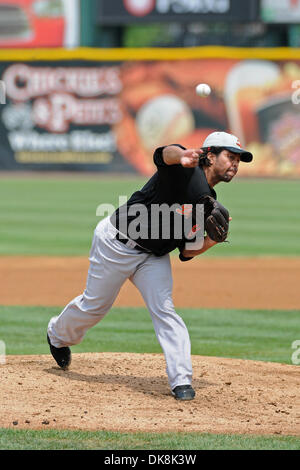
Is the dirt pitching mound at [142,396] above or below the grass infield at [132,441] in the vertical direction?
below

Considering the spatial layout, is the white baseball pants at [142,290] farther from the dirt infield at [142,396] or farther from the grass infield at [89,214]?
the grass infield at [89,214]

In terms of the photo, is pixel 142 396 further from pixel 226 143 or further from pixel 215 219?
pixel 226 143

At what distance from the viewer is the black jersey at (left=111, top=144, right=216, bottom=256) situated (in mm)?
5090

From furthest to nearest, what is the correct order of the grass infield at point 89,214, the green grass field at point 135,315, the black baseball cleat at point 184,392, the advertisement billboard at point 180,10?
the advertisement billboard at point 180,10 < the grass infield at point 89,214 < the black baseball cleat at point 184,392 < the green grass field at point 135,315

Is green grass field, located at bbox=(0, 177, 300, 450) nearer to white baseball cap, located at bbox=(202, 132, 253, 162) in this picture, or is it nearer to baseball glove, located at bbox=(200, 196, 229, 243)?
baseball glove, located at bbox=(200, 196, 229, 243)

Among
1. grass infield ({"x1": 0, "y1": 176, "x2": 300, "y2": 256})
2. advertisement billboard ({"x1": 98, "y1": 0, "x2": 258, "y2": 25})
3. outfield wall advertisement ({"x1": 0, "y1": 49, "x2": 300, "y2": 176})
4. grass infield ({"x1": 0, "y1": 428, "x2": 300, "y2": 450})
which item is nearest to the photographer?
grass infield ({"x1": 0, "y1": 428, "x2": 300, "y2": 450})

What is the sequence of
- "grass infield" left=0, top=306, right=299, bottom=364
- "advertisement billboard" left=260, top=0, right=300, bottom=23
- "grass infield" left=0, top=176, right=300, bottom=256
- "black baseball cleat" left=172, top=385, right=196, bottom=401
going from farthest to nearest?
1. "advertisement billboard" left=260, top=0, right=300, bottom=23
2. "grass infield" left=0, top=176, right=300, bottom=256
3. "grass infield" left=0, top=306, right=299, bottom=364
4. "black baseball cleat" left=172, top=385, right=196, bottom=401

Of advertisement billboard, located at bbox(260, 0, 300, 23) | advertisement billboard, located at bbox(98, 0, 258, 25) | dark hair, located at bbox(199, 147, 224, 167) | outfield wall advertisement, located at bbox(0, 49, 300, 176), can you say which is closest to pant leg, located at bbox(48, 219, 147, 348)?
dark hair, located at bbox(199, 147, 224, 167)

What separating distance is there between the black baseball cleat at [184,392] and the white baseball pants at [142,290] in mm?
26

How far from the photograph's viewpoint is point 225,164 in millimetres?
5129

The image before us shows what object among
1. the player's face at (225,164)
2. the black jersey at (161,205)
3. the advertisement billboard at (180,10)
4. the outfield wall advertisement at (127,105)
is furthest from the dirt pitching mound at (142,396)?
the advertisement billboard at (180,10)

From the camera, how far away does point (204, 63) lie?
1007 inches

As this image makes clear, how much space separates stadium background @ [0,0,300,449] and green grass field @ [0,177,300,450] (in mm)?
22

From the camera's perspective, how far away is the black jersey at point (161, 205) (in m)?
5.09
